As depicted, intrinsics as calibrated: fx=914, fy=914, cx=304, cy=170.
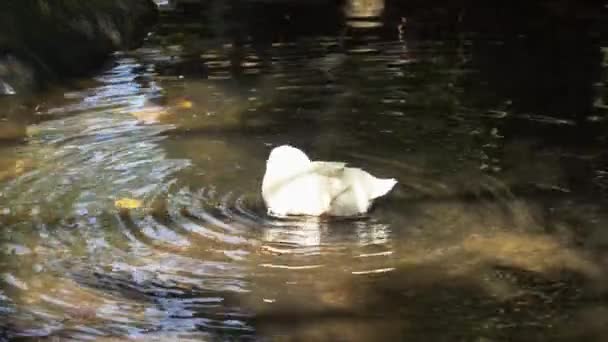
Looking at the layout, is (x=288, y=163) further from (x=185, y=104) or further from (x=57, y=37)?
(x=57, y=37)

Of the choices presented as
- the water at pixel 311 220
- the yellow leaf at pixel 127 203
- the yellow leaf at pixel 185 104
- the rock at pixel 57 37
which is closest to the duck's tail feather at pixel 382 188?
the water at pixel 311 220

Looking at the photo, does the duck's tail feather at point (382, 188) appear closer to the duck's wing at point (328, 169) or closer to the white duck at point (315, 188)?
the white duck at point (315, 188)

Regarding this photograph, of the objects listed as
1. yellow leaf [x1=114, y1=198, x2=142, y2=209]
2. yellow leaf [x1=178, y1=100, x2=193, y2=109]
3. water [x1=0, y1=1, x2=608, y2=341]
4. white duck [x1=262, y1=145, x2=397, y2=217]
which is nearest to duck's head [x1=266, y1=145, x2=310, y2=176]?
white duck [x1=262, y1=145, x2=397, y2=217]

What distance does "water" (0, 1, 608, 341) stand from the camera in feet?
12.1

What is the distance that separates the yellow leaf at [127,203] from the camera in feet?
15.6

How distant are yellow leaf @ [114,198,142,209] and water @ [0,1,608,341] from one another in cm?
1

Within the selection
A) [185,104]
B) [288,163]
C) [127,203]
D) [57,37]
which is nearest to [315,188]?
[288,163]

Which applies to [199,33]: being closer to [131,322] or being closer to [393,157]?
[393,157]

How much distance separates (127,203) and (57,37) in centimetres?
434

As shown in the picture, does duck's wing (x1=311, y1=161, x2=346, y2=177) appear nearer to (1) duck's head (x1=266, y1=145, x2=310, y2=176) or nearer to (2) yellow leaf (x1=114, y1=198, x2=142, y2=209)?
(1) duck's head (x1=266, y1=145, x2=310, y2=176)

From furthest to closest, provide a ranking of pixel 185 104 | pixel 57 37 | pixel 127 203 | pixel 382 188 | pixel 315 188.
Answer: pixel 57 37 → pixel 185 104 → pixel 127 203 → pixel 382 188 → pixel 315 188

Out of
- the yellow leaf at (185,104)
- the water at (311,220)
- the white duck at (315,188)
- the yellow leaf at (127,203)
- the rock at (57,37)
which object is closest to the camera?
the water at (311,220)

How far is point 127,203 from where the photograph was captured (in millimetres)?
4789

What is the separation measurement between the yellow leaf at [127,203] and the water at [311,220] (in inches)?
0.5
